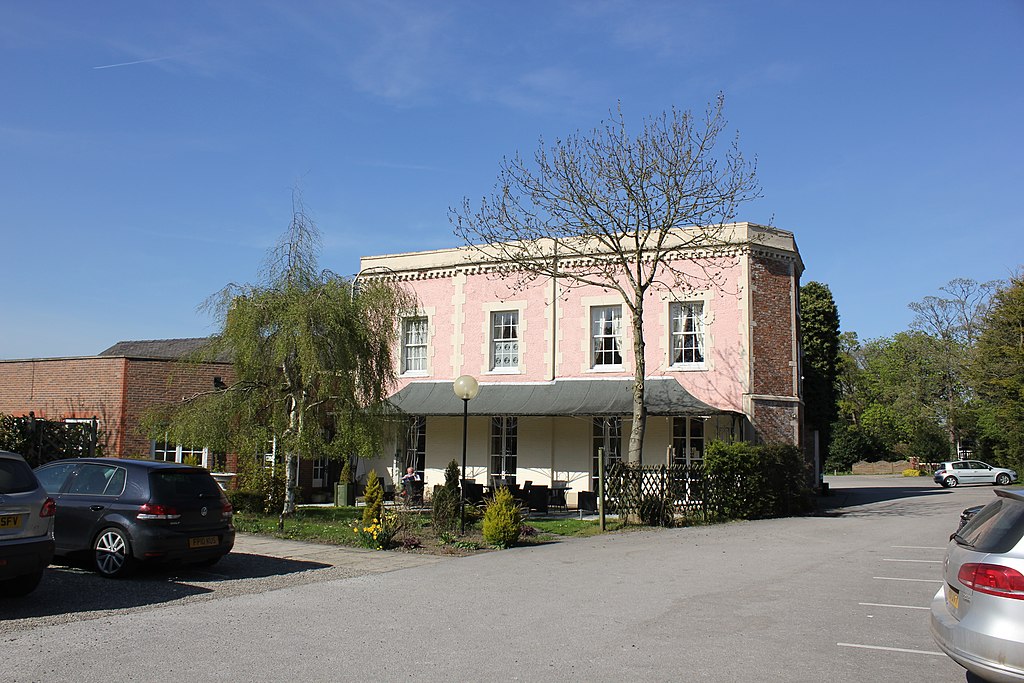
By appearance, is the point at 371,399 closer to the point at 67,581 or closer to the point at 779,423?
the point at 67,581

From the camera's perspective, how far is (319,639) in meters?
7.38

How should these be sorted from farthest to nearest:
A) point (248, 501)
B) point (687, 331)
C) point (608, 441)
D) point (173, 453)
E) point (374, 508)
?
point (608, 441)
point (687, 331)
point (173, 453)
point (248, 501)
point (374, 508)

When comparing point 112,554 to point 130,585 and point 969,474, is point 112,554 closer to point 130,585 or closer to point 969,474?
point 130,585

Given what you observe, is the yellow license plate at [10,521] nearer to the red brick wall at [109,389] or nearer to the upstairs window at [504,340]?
the red brick wall at [109,389]

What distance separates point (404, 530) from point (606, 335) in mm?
10217

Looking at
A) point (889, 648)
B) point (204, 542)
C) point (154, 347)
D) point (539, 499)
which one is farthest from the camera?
point (154, 347)

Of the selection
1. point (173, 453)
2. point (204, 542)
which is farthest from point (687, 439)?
point (204, 542)

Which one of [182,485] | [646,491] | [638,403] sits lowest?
[646,491]

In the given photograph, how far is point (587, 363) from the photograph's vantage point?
23.5 m

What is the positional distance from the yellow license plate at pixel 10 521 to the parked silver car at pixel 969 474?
38161 millimetres

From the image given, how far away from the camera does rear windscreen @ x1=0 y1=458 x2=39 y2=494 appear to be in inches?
321

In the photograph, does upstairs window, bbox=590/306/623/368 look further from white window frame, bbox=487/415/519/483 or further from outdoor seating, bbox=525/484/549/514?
outdoor seating, bbox=525/484/549/514

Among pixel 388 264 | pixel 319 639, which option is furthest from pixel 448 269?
pixel 319 639

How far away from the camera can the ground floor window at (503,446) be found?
79.8 ft
